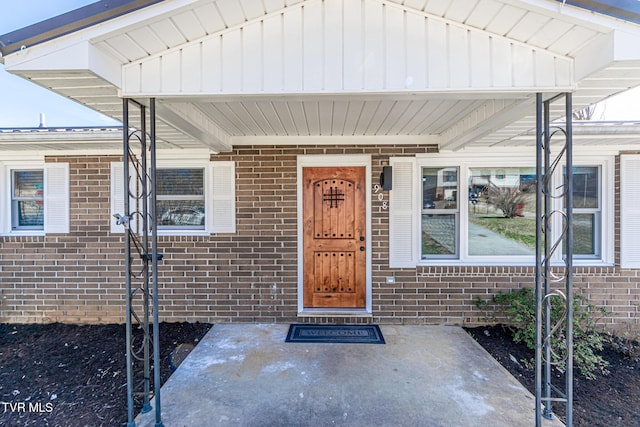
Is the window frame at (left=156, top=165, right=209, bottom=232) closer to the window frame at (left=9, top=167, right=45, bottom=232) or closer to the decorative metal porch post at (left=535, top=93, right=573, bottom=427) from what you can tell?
the window frame at (left=9, top=167, right=45, bottom=232)

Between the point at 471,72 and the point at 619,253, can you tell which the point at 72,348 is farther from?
the point at 619,253

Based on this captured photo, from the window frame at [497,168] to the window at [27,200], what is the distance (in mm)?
5374

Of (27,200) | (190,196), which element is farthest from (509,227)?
(27,200)

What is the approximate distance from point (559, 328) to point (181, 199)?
5.11 metres

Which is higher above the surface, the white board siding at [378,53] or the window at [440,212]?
the white board siding at [378,53]

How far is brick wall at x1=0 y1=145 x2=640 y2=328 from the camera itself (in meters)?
4.19

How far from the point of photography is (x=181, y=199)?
439 centimetres

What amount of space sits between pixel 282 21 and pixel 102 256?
13.5 ft

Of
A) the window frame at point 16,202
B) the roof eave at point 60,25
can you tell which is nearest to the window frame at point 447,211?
the roof eave at point 60,25

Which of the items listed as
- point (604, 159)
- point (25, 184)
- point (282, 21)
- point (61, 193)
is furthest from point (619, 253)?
point (25, 184)

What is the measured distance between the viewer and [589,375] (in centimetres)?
311

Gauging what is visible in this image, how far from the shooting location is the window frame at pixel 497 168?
4.13 meters

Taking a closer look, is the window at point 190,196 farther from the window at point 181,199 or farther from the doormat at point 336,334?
the doormat at point 336,334

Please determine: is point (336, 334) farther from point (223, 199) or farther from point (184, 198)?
point (184, 198)
